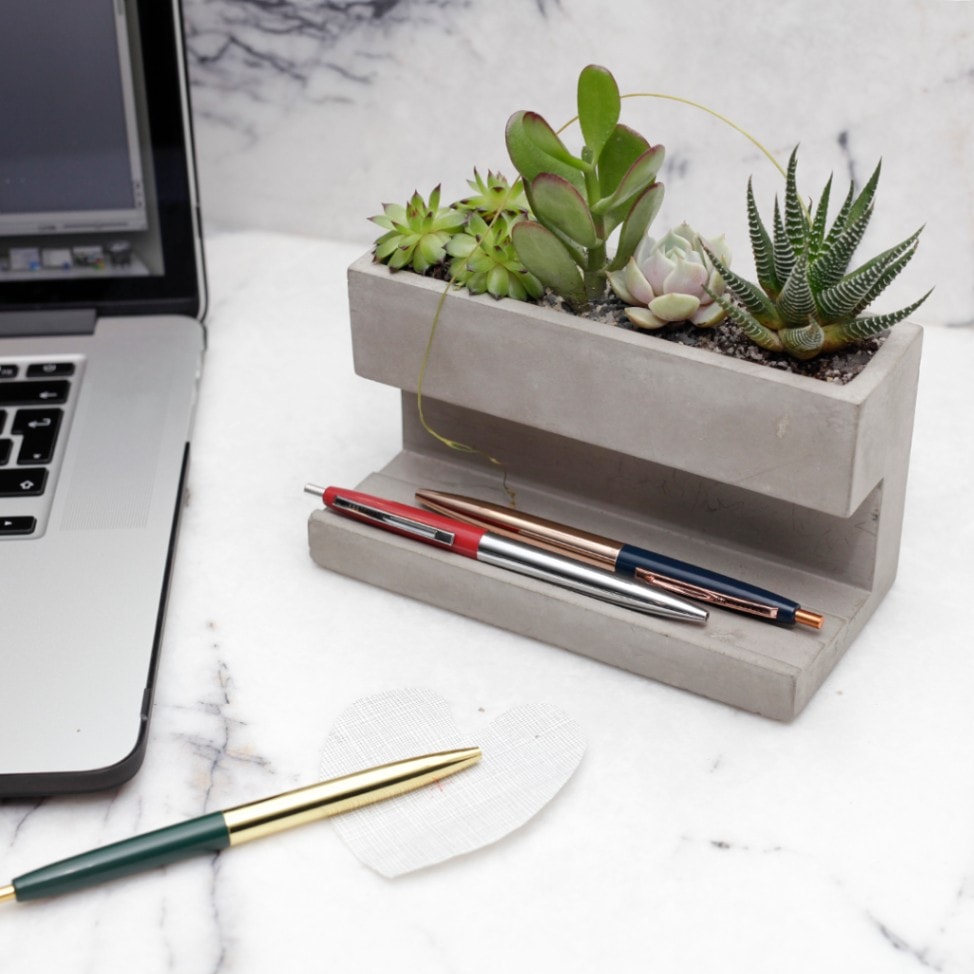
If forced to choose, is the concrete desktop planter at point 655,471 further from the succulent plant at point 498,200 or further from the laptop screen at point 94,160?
the laptop screen at point 94,160

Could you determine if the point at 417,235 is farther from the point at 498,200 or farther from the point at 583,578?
the point at 583,578

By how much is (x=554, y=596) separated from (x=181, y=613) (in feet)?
0.56

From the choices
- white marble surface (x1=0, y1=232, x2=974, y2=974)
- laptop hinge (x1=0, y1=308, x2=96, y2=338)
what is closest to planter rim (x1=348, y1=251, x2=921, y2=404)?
Result: white marble surface (x1=0, y1=232, x2=974, y2=974)

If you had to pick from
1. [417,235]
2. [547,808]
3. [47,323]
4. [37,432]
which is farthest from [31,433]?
[547,808]

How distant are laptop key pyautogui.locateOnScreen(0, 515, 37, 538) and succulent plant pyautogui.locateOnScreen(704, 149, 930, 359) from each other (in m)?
0.32

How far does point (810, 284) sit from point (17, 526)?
1.18 ft

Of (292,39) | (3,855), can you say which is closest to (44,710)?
(3,855)

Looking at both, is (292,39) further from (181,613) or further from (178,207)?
(181,613)

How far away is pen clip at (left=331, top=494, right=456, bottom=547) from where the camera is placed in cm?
59

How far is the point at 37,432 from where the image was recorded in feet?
2.18

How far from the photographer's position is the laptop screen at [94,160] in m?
Result: 0.69

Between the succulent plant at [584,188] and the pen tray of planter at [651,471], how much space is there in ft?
0.08

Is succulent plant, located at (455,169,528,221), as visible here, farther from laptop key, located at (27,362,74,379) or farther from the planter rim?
laptop key, located at (27,362,74,379)

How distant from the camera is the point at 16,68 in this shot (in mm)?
698
